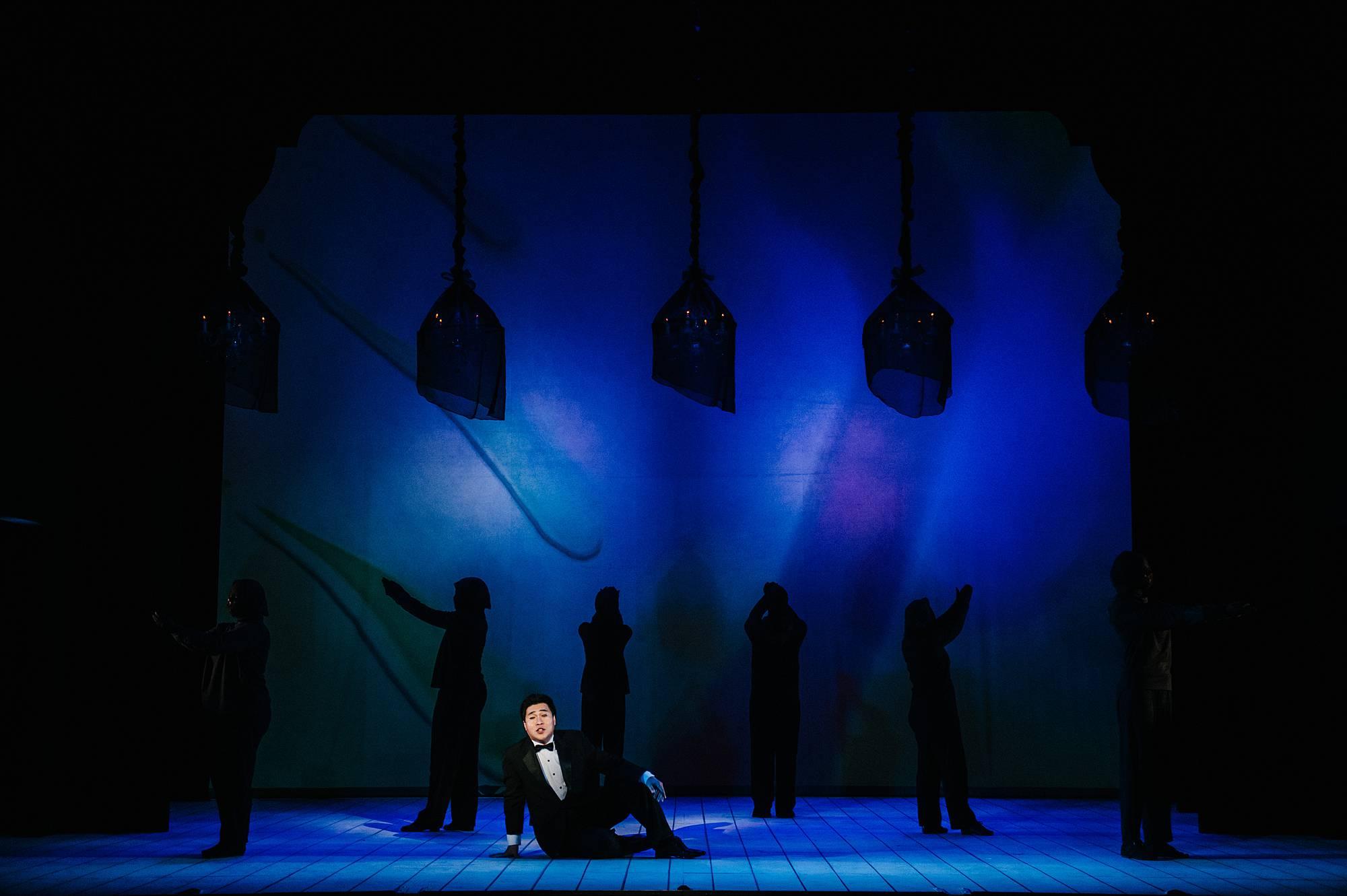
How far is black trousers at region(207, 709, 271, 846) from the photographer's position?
21.2 ft

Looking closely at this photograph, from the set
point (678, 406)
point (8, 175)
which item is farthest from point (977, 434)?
point (8, 175)

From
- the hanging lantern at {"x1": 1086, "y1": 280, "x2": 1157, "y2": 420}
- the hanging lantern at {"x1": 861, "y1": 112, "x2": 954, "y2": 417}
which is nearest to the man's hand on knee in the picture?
the hanging lantern at {"x1": 861, "y1": 112, "x2": 954, "y2": 417}

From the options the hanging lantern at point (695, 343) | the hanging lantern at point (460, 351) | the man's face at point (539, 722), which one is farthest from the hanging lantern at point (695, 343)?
the man's face at point (539, 722)

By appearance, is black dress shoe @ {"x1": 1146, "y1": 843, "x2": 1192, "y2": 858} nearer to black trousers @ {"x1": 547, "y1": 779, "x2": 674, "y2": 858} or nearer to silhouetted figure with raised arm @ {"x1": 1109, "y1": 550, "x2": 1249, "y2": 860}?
silhouetted figure with raised arm @ {"x1": 1109, "y1": 550, "x2": 1249, "y2": 860}

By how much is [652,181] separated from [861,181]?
163 centimetres

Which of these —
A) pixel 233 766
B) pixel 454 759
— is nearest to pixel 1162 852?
pixel 454 759

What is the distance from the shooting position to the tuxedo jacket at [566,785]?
20.9 ft

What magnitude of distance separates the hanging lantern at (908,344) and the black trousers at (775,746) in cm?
345

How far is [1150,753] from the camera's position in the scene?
20.6 feet

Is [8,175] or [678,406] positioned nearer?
[8,175]

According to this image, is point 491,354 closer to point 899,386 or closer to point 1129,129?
point 899,386

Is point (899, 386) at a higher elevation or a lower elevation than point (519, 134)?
lower

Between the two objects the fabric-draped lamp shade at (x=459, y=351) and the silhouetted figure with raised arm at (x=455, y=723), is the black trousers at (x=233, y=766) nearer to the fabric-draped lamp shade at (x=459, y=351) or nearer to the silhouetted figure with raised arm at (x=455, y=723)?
the silhouetted figure with raised arm at (x=455, y=723)

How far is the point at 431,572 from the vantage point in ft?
31.6
